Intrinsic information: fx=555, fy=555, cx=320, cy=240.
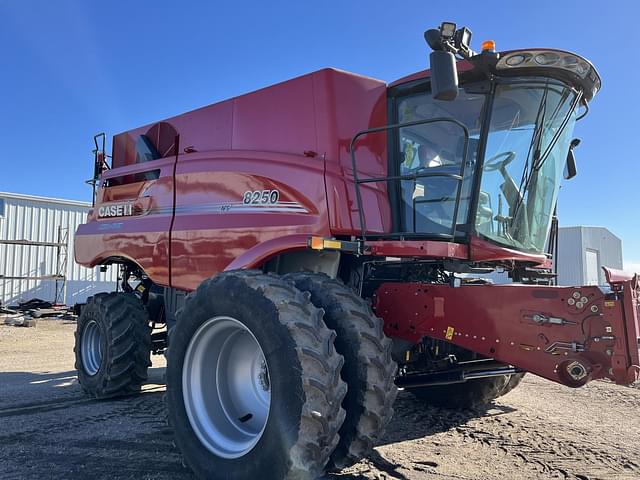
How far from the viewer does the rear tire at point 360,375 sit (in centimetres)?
345

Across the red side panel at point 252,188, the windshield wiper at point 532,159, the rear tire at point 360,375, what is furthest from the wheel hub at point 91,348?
the windshield wiper at point 532,159

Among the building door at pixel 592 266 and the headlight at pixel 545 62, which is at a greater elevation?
the headlight at pixel 545 62

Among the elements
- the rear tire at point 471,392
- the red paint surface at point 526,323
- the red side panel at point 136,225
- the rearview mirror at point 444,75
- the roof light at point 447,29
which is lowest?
the rear tire at point 471,392

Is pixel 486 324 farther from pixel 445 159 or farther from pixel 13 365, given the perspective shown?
pixel 13 365

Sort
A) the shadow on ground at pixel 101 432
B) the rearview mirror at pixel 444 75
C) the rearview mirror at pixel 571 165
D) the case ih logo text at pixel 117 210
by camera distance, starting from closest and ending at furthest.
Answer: the rearview mirror at pixel 444 75 → the shadow on ground at pixel 101 432 → the rearview mirror at pixel 571 165 → the case ih logo text at pixel 117 210

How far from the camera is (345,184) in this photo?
4.48 metres

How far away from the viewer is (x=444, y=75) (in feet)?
11.8

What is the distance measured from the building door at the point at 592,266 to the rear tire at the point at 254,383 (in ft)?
71.4

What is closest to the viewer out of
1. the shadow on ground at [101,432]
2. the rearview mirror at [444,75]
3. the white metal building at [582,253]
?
the rearview mirror at [444,75]

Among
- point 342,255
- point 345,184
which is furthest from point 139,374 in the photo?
point 345,184

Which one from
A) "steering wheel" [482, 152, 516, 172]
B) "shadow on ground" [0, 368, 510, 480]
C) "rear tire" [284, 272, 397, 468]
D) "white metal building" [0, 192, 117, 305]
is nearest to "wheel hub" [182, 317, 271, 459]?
"shadow on ground" [0, 368, 510, 480]

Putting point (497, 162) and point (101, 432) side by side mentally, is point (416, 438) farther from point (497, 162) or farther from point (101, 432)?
point (101, 432)

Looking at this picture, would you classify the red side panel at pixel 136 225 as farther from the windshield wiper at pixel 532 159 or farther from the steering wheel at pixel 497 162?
the windshield wiper at pixel 532 159

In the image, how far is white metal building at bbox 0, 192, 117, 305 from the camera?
20062mm
